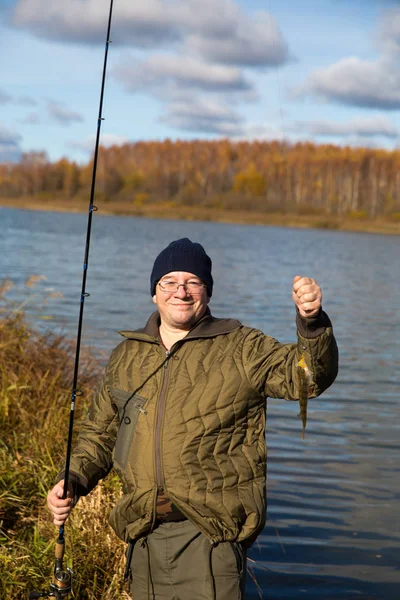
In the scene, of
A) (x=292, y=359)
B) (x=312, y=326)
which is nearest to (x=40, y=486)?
(x=292, y=359)

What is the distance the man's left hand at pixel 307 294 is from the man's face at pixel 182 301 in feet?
1.96

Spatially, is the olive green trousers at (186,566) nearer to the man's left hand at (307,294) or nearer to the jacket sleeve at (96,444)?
the jacket sleeve at (96,444)

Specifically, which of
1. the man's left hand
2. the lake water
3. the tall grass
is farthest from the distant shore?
the man's left hand

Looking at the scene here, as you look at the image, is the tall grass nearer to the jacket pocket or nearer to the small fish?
the jacket pocket

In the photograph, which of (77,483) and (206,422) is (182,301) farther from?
(77,483)

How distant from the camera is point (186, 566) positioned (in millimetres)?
3127

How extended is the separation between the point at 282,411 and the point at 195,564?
7283mm

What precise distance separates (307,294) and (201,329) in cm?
65

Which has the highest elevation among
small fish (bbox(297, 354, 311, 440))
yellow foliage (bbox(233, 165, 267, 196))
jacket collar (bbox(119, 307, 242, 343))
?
yellow foliage (bbox(233, 165, 267, 196))

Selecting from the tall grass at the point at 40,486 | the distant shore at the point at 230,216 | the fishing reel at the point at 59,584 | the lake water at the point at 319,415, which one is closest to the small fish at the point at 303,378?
the fishing reel at the point at 59,584

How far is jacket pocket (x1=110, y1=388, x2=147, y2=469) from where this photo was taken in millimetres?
3251

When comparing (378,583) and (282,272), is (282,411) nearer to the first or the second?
(378,583)

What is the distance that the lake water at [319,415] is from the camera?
6.15 meters

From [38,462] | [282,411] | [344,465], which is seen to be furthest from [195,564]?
[282,411]
